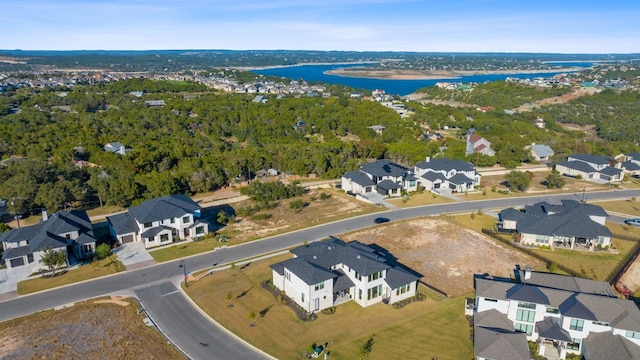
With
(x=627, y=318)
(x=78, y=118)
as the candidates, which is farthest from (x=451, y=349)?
(x=78, y=118)

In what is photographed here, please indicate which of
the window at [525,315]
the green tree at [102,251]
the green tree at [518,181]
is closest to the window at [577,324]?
the window at [525,315]

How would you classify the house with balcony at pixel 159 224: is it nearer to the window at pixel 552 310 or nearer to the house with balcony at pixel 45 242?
the house with balcony at pixel 45 242

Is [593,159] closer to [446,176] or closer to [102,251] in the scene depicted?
[446,176]

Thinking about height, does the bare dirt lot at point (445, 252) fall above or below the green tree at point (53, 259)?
below

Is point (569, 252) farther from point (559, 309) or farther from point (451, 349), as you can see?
point (451, 349)

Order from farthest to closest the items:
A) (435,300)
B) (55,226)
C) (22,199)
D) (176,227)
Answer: (22,199), (176,227), (55,226), (435,300)
